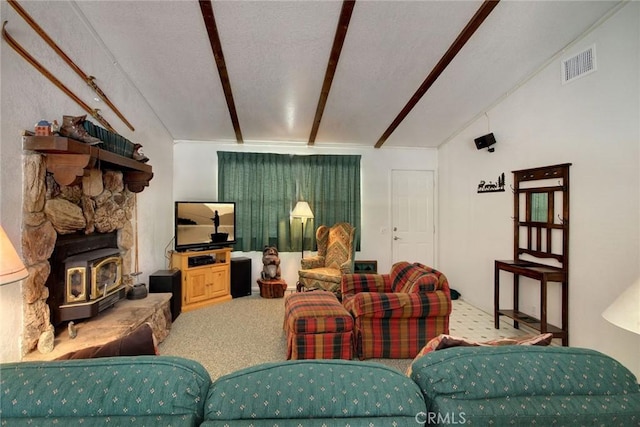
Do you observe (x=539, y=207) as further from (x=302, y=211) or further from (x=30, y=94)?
(x=30, y=94)

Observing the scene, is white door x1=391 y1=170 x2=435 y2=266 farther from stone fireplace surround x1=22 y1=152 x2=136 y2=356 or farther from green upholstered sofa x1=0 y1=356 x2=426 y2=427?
green upholstered sofa x1=0 y1=356 x2=426 y2=427

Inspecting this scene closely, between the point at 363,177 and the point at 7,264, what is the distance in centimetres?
449

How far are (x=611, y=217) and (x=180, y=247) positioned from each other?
4.66 meters

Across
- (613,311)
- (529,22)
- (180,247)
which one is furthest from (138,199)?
(529,22)

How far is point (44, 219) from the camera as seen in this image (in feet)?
6.47

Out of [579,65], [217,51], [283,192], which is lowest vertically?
[283,192]

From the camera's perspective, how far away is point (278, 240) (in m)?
4.89

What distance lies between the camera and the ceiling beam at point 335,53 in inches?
91.8

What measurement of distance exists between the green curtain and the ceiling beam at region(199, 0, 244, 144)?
103 centimetres

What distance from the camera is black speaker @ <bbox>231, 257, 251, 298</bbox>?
4.47 meters

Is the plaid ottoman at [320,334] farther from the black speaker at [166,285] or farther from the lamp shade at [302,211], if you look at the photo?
the lamp shade at [302,211]

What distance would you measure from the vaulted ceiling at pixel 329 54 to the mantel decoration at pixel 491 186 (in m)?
0.96

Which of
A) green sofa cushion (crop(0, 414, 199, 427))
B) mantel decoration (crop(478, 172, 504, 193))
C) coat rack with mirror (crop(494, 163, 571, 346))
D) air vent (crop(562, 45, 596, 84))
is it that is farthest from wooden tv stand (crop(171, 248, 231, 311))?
air vent (crop(562, 45, 596, 84))

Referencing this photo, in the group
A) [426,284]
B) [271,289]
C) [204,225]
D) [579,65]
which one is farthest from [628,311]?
[204,225]
